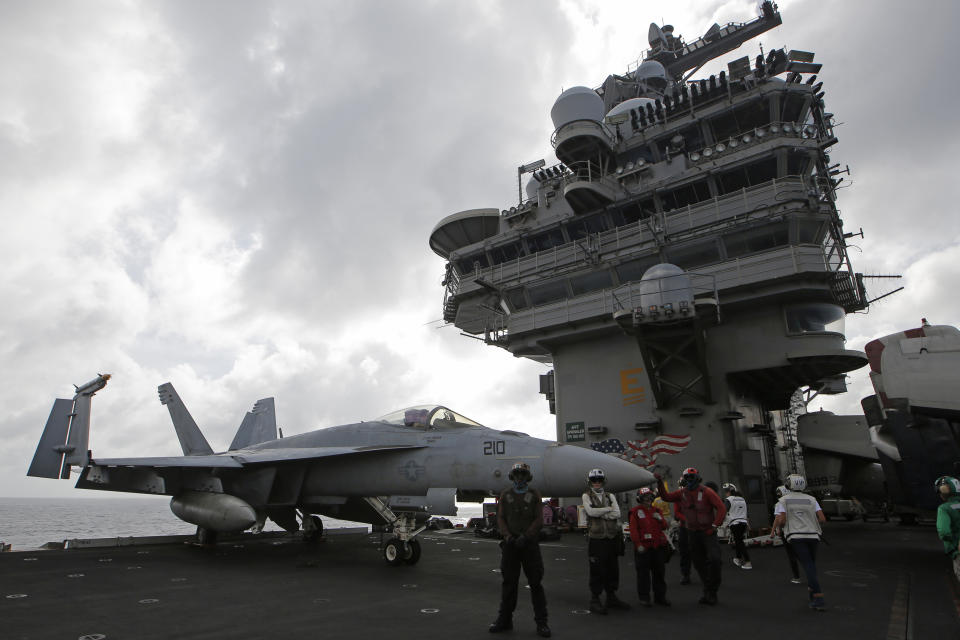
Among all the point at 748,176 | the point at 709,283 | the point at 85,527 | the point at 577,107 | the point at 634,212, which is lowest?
the point at 85,527

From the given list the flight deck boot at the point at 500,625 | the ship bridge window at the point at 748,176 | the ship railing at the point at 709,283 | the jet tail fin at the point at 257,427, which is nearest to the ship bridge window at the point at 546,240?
the ship railing at the point at 709,283

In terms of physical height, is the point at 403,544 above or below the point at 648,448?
below

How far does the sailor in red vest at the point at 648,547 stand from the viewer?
20.7ft

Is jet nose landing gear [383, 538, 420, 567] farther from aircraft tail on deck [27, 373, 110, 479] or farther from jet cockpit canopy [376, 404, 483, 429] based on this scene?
aircraft tail on deck [27, 373, 110, 479]

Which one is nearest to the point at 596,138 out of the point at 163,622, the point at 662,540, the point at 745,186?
the point at 745,186

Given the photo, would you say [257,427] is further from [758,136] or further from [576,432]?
[758,136]

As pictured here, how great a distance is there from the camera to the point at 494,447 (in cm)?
907

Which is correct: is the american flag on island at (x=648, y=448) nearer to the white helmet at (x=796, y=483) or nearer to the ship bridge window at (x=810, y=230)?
the ship bridge window at (x=810, y=230)

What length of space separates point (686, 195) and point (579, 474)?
15.7m

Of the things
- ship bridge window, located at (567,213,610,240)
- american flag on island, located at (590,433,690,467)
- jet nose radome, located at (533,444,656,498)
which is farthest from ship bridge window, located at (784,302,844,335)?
jet nose radome, located at (533,444,656,498)

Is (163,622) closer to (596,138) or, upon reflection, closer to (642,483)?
(642,483)

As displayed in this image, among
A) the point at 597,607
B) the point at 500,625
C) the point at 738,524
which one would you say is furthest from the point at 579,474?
the point at 738,524

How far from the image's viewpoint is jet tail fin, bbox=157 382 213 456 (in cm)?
1648

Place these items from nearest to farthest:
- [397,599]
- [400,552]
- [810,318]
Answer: [397,599] → [400,552] → [810,318]
